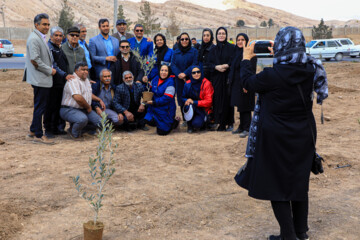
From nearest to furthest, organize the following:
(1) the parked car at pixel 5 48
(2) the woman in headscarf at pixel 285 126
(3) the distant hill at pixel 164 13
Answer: (2) the woman in headscarf at pixel 285 126, (1) the parked car at pixel 5 48, (3) the distant hill at pixel 164 13

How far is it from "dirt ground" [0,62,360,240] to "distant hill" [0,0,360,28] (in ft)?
223

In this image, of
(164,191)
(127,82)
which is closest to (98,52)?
(127,82)

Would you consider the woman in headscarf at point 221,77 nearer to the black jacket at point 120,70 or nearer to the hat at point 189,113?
the hat at point 189,113

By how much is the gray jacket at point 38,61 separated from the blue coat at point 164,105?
6.10 feet

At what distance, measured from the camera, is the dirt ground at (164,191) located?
354 centimetres

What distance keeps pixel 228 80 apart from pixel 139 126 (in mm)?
1837

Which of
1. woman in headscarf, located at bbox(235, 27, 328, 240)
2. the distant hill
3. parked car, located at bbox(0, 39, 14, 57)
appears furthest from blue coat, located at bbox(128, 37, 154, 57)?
the distant hill

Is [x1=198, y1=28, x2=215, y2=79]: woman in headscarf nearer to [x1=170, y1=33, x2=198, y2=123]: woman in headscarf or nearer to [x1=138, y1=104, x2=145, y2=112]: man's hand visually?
[x1=170, y1=33, x2=198, y2=123]: woman in headscarf

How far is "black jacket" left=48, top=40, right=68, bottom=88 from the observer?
21.5ft

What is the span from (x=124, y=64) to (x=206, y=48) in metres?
1.51

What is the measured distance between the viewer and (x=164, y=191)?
14.5 feet

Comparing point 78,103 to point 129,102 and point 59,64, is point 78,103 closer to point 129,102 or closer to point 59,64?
point 59,64

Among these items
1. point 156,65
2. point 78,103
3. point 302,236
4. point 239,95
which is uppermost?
point 156,65

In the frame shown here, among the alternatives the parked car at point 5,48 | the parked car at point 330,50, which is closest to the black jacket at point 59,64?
the parked car at point 330,50
